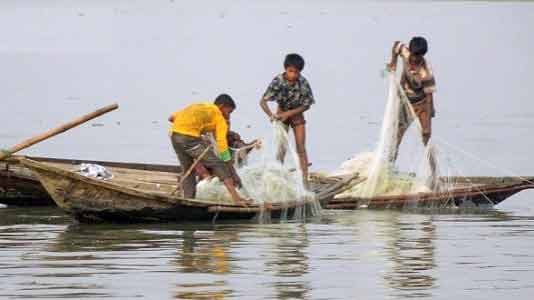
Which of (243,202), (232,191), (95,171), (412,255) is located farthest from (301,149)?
(412,255)

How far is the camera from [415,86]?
54.5 ft

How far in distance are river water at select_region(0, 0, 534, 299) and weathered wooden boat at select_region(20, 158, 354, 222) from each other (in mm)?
132

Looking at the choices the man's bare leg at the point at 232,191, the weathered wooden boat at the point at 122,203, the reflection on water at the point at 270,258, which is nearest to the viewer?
the reflection on water at the point at 270,258

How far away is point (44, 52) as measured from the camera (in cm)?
3666

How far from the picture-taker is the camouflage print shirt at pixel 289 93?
620 inches

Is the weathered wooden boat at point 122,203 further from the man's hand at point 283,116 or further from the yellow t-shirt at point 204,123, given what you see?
the man's hand at point 283,116

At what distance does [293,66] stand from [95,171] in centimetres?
196

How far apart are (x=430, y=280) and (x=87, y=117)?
3909 mm

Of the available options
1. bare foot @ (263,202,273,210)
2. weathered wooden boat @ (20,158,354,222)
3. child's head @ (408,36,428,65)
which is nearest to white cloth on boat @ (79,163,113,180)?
weathered wooden boat @ (20,158,354,222)

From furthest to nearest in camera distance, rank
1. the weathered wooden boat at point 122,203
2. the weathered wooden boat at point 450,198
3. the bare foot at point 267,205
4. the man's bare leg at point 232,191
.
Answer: the weathered wooden boat at point 450,198
the bare foot at point 267,205
the man's bare leg at point 232,191
the weathered wooden boat at point 122,203

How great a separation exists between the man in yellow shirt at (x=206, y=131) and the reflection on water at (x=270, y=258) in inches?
16.2

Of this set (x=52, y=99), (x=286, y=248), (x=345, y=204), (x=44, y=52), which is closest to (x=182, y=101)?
(x=52, y=99)

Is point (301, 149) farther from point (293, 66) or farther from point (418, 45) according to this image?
point (418, 45)

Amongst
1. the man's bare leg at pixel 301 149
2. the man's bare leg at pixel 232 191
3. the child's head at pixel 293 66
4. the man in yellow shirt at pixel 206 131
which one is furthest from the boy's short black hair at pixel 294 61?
the man's bare leg at pixel 232 191
